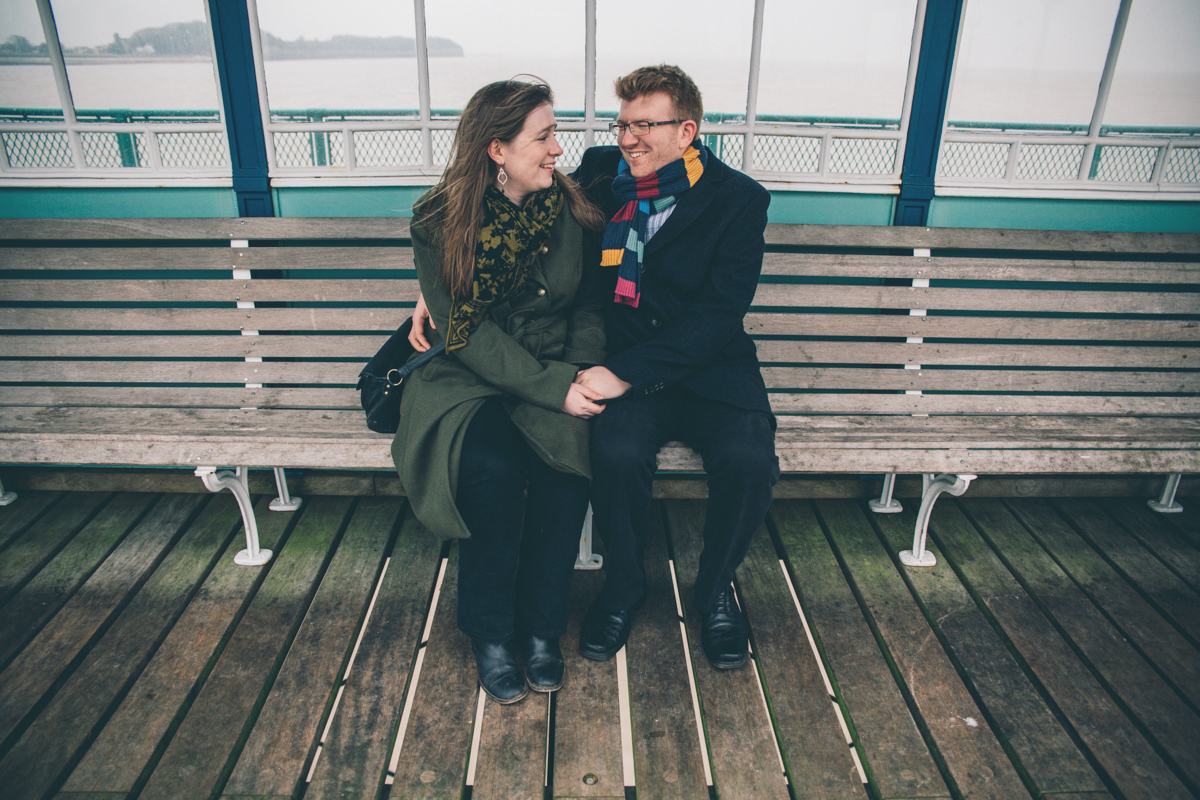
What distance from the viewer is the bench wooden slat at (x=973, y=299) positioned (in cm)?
258

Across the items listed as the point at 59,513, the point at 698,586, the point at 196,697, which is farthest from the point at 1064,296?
the point at 59,513

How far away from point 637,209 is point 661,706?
1454 mm

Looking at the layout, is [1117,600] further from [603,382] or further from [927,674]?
[603,382]

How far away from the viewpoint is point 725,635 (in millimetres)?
2088

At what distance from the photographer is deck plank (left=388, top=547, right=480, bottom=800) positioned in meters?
1.68

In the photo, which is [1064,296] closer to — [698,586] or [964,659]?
[964,659]

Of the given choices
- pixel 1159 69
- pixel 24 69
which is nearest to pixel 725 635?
pixel 1159 69

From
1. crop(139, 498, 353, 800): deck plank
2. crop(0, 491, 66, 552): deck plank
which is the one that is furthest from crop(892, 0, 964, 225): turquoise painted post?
crop(0, 491, 66, 552): deck plank

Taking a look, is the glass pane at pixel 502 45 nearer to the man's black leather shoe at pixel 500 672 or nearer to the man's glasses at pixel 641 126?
the man's glasses at pixel 641 126

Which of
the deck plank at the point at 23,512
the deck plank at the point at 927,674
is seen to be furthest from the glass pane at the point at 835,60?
the deck plank at the point at 23,512

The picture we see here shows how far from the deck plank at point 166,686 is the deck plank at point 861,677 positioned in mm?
1798

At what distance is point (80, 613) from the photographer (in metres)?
2.21

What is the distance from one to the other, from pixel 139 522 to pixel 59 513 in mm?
349

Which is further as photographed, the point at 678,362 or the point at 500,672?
the point at 678,362
